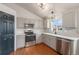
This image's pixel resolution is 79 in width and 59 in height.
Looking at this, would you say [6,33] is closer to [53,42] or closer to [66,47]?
[53,42]

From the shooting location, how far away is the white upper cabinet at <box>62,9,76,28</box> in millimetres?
2650

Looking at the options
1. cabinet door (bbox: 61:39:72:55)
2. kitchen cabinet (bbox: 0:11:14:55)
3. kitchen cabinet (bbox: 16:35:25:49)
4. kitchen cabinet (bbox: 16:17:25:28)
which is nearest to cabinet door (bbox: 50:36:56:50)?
cabinet door (bbox: 61:39:72:55)

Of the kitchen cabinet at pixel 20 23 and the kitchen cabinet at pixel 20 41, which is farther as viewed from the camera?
the kitchen cabinet at pixel 20 41

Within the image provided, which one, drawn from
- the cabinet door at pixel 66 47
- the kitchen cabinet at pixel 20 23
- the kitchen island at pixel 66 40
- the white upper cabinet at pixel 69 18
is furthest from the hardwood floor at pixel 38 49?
the white upper cabinet at pixel 69 18

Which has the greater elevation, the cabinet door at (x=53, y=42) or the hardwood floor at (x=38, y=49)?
the cabinet door at (x=53, y=42)

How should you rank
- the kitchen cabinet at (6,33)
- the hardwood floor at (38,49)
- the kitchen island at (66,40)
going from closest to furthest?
the kitchen island at (66,40), the hardwood floor at (38,49), the kitchen cabinet at (6,33)

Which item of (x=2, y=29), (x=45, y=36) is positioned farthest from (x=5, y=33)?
(x=45, y=36)

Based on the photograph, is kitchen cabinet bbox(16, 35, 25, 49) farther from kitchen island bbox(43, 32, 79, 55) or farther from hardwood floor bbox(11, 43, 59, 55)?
kitchen island bbox(43, 32, 79, 55)

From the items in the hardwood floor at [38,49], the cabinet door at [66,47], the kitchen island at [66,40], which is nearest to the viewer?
the kitchen island at [66,40]

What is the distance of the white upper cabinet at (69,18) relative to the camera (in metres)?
2.65

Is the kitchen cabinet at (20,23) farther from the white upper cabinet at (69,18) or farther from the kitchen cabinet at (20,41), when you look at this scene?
the white upper cabinet at (69,18)

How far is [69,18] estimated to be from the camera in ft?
9.04

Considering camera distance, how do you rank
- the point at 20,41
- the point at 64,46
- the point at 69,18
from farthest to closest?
the point at 20,41 < the point at 64,46 < the point at 69,18

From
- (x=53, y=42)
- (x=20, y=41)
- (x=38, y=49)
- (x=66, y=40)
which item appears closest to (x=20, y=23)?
(x=20, y=41)
